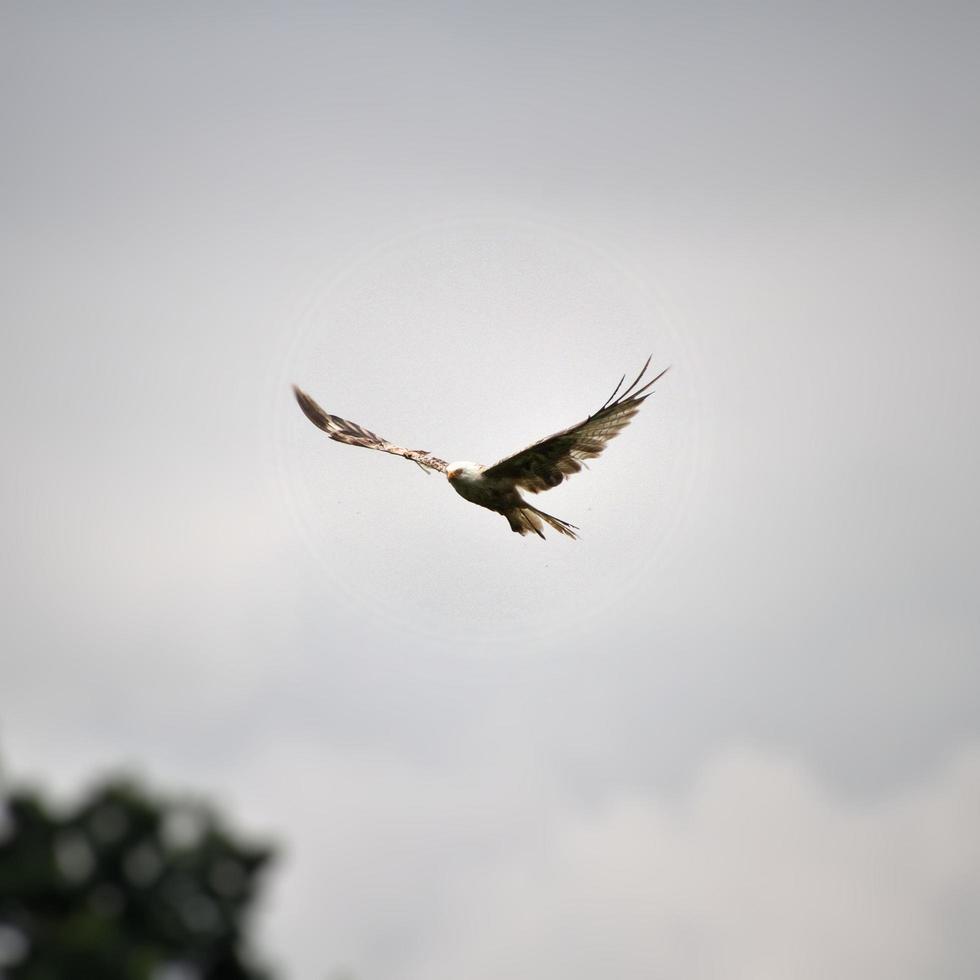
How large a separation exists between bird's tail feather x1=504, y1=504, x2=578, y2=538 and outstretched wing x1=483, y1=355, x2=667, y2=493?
1.62ft

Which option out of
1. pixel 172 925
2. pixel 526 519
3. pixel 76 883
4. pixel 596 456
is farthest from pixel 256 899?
pixel 596 456

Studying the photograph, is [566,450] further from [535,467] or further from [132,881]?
[132,881]

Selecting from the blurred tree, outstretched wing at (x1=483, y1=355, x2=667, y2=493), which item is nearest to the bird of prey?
outstretched wing at (x1=483, y1=355, x2=667, y2=493)

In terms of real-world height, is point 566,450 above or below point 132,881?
above

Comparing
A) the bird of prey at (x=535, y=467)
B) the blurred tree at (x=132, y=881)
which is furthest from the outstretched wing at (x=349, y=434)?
the blurred tree at (x=132, y=881)

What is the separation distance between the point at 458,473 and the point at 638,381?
356 cm

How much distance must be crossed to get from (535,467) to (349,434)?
532 centimetres

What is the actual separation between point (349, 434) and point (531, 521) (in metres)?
4.68

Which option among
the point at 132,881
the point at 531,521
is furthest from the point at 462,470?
the point at 132,881

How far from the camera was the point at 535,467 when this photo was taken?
21.1 meters

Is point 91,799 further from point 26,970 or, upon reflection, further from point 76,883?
point 26,970

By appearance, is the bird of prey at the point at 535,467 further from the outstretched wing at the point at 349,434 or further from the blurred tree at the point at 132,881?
the blurred tree at the point at 132,881

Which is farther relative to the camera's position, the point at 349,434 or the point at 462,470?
the point at 349,434

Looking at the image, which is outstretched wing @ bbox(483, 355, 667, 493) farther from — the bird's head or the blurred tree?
the blurred tree
